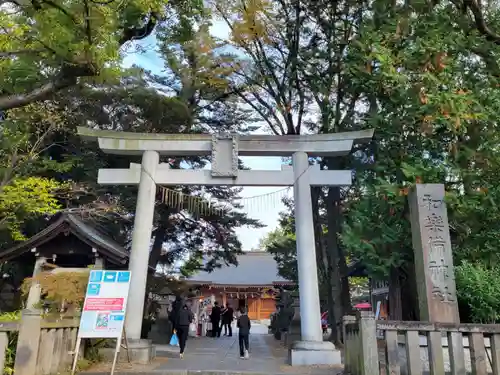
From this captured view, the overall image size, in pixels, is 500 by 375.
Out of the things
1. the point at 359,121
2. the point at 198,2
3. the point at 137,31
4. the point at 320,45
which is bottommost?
the point at 137,31

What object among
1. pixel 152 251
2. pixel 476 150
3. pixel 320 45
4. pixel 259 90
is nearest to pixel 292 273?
pixel 152 251

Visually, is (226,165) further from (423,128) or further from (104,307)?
(423,128)

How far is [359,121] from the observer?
1389 centimetres

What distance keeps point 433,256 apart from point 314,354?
11.9 feet

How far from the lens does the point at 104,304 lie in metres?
7.37

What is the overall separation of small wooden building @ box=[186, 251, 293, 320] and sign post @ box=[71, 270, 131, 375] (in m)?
20.0

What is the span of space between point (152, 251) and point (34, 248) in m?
6.20

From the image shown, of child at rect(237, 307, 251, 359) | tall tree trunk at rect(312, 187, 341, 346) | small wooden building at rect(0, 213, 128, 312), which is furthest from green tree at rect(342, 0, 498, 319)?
small wooden building at rect(0, 213, 128, 312)

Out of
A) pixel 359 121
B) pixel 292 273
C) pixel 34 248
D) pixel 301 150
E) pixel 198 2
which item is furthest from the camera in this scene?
pixel 292 273

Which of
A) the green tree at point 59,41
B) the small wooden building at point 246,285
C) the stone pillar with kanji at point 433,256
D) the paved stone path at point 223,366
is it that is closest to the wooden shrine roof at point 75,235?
the paved stone path at point 223,366

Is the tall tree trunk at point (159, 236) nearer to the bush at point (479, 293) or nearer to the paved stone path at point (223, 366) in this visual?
the paved stone path at point (223, 366)

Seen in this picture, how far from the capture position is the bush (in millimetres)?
7359

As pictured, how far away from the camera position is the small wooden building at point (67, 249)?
40.0 feet

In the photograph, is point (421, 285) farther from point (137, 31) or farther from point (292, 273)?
point (292, 273)
